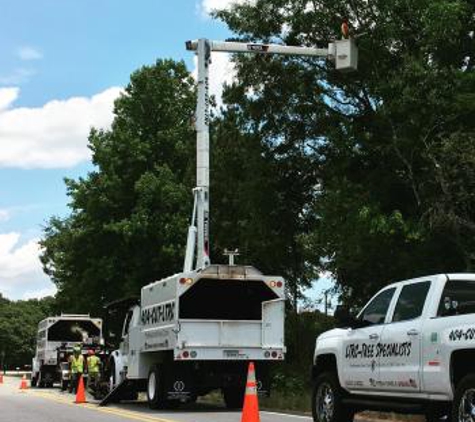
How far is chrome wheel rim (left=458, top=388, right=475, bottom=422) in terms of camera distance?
9.06 m

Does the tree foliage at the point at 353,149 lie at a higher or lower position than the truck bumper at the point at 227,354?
higher

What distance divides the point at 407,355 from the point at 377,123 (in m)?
14.2

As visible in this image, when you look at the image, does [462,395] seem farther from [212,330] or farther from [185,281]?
[212,330]

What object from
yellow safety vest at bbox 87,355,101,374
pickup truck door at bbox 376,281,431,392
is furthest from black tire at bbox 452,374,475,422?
yellow safety vest at bbox 87,355,101,374

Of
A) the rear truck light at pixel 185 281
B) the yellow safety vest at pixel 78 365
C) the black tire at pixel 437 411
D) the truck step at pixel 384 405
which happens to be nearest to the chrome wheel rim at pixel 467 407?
the black tire at pixel 437 411

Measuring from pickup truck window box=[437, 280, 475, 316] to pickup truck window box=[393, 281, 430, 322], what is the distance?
294 millimetres

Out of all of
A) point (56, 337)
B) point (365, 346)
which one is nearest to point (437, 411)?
point (365, 346)

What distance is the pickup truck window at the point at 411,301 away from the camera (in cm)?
1040

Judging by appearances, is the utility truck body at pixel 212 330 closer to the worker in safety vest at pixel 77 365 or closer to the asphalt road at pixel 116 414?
the asphalt road at pixel 116 414

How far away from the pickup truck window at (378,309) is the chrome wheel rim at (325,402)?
1347 mm

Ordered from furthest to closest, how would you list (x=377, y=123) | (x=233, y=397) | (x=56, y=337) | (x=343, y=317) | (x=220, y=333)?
(x=56, y=337)
(x=377, y=123)
(x=233, y=397)
(x=220, y=333)
(x=343, y=317)

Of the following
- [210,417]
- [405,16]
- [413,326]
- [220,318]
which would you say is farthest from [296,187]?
[413,326]

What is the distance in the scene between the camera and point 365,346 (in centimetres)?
1134

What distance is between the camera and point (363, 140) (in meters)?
24.5
